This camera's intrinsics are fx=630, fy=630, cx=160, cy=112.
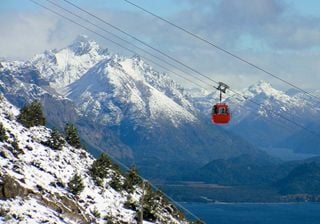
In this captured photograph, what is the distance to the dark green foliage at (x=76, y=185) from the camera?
65.6 metres

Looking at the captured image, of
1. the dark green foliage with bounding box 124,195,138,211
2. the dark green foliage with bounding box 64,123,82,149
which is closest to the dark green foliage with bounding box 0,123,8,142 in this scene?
the dark green foliage with bounding box 124,195,138,211

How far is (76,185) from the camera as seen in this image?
66.1m

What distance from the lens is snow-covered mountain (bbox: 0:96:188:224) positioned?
2186 inches

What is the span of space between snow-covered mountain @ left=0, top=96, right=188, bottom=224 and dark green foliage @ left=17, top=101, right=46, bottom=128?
0.88 m

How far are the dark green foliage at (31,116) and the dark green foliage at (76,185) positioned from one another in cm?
1745

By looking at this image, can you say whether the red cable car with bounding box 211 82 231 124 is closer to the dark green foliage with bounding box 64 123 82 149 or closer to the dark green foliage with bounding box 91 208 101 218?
the dark green foliage with bounding box 91 208 101 218

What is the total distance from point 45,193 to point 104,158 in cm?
2246

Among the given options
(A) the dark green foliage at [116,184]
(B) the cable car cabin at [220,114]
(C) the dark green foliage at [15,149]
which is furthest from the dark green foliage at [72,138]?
(B) the cable car cabin at [220,114]

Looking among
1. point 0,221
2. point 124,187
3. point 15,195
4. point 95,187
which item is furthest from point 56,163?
point 0,221

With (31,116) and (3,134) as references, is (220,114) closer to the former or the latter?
(3,134)

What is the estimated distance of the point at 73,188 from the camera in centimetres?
6562

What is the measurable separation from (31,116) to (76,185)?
20976 millimetres

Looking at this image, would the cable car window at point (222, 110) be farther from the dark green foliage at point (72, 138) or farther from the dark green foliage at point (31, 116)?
the dark green foliage at point (31, 116)

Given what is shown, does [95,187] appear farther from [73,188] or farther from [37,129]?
[37,129]
